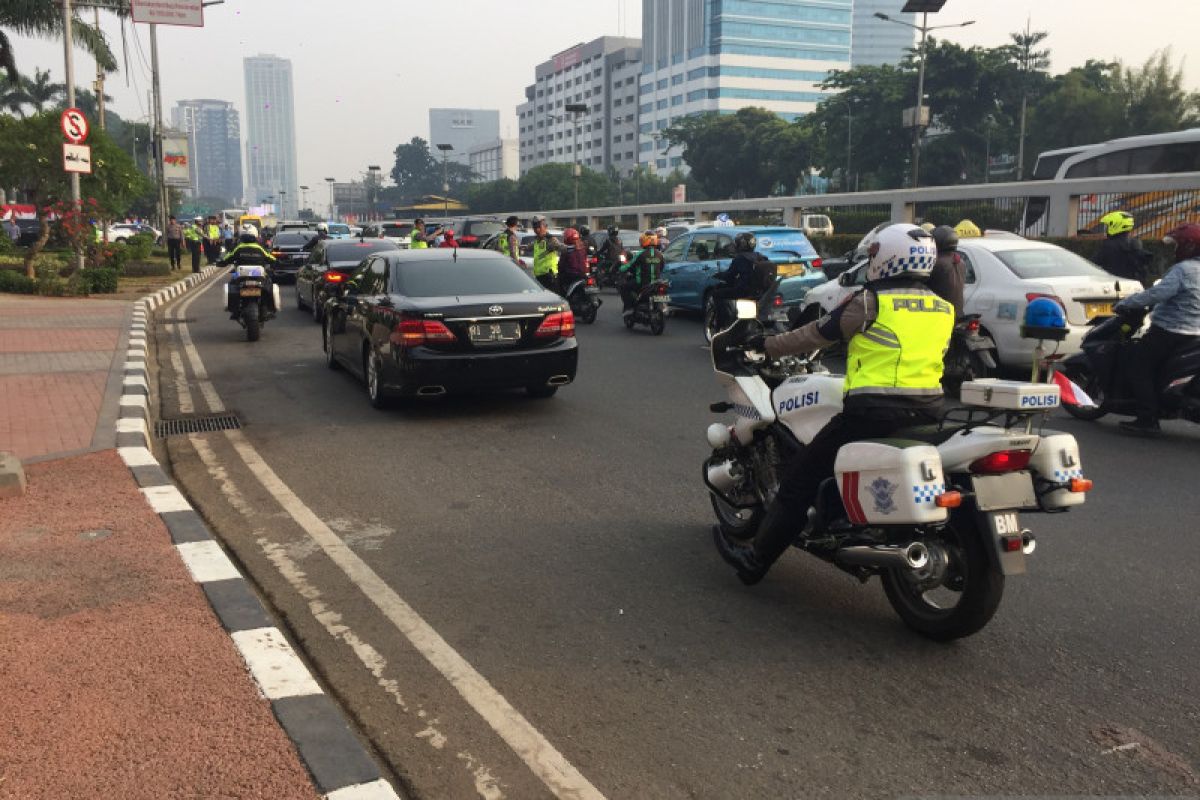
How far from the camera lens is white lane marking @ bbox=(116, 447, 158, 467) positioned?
7.01 meters

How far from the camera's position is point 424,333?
28.7ft

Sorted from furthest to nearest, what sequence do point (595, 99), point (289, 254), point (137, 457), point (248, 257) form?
point (595, 99)
point (289, 254)
point (248, 257)
point (137, 457)

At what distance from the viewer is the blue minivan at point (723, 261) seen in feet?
49.3

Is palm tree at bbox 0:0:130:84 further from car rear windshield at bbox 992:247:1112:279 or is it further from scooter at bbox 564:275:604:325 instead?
car rear windshield at bbox 992:247:1112:279

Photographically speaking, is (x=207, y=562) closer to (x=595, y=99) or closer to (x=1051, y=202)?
(x=1051, y=202)

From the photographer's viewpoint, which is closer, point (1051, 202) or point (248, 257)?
point (248, 257)

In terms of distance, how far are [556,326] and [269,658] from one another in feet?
18.4

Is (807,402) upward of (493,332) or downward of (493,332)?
upward

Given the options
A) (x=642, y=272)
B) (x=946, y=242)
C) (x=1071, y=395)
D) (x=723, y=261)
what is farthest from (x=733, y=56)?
(x=1071, y=395)

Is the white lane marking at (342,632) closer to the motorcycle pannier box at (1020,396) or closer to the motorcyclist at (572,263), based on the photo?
the motorcycle pannier box at (1020,396)

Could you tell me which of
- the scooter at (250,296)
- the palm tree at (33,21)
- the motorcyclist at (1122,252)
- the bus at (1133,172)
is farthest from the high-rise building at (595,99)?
the motorcyclist at (1122,252)

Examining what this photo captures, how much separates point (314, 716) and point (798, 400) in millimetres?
2490

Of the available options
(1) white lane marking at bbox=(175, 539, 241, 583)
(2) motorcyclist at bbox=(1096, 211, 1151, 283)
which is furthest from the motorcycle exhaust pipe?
(2) motorcyclist at bbox=(1096, 211, 1151, 283)

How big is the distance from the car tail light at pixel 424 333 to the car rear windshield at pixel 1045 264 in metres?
5.99
